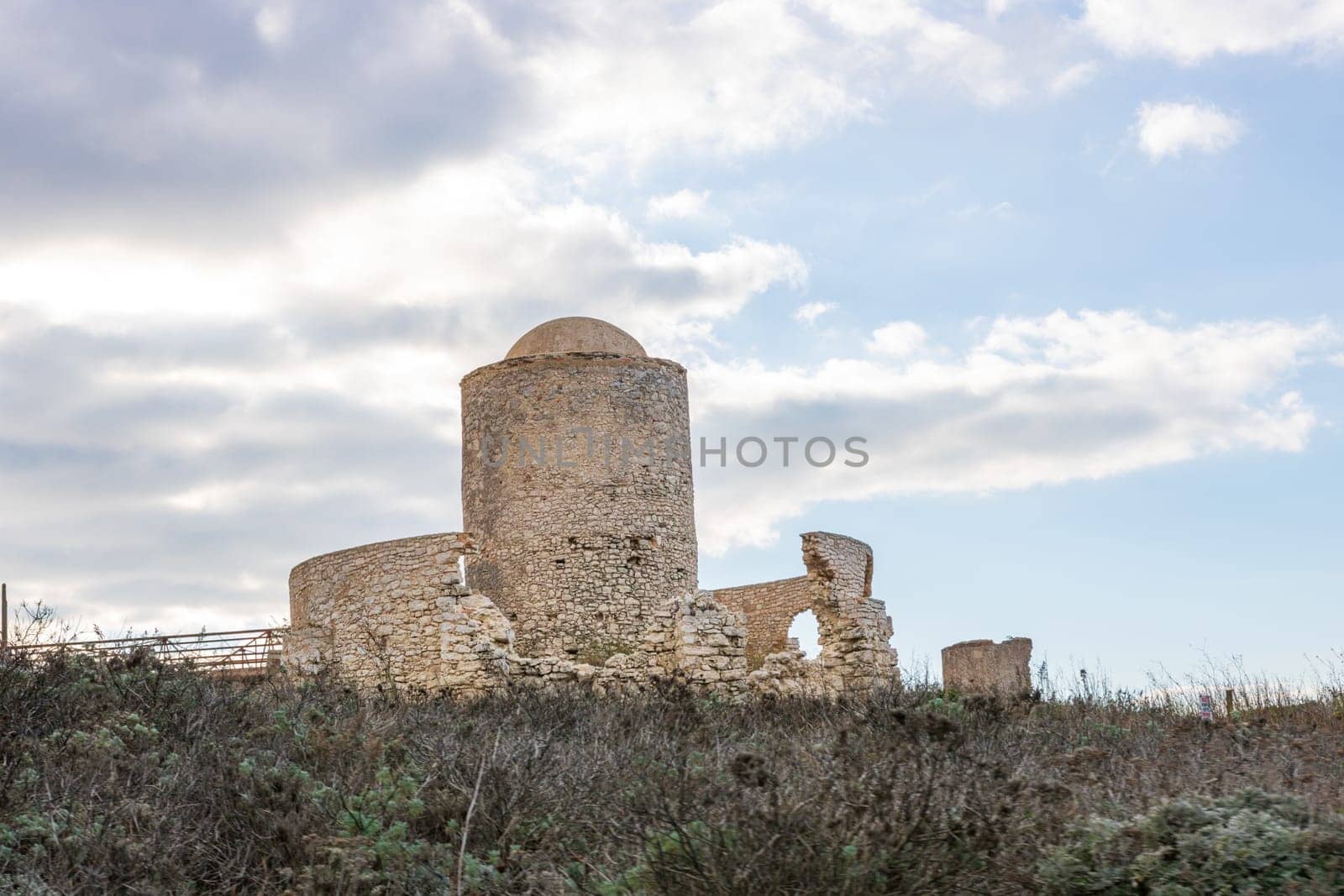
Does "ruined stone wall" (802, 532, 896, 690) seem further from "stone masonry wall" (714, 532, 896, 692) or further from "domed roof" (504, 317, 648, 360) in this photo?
"domed roof" (504, 317, 648, 360)

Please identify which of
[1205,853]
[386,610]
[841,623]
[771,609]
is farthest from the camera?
[771,609]

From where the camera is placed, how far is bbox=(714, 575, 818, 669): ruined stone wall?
2070 centimetres

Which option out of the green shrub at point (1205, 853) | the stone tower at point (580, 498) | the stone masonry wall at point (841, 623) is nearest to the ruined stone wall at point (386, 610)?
the stone tower at point (580, 498)

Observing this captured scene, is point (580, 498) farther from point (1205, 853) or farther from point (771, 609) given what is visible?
point (1205, 853)

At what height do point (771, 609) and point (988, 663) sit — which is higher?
point (771, 609)

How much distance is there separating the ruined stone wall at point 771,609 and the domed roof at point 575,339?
5120 millimetres

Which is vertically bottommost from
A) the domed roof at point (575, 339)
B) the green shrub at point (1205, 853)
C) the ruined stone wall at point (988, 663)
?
the green shrub at point (1205, 853)

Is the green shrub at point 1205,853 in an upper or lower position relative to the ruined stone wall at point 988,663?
lower

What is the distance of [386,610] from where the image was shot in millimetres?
15609

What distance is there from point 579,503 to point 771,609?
5.36 metres

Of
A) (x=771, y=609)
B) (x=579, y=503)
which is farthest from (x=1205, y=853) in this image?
(x=771, y=609)

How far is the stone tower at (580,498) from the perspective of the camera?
16984 millimetres

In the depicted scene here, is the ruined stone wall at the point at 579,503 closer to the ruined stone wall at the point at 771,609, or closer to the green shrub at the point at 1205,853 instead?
the ruined stone wall at the point at 771,609

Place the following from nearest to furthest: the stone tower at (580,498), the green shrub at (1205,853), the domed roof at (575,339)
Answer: the green shrub at (1205,853), the stone tower at (580,498), the domed roof at (575,339)
